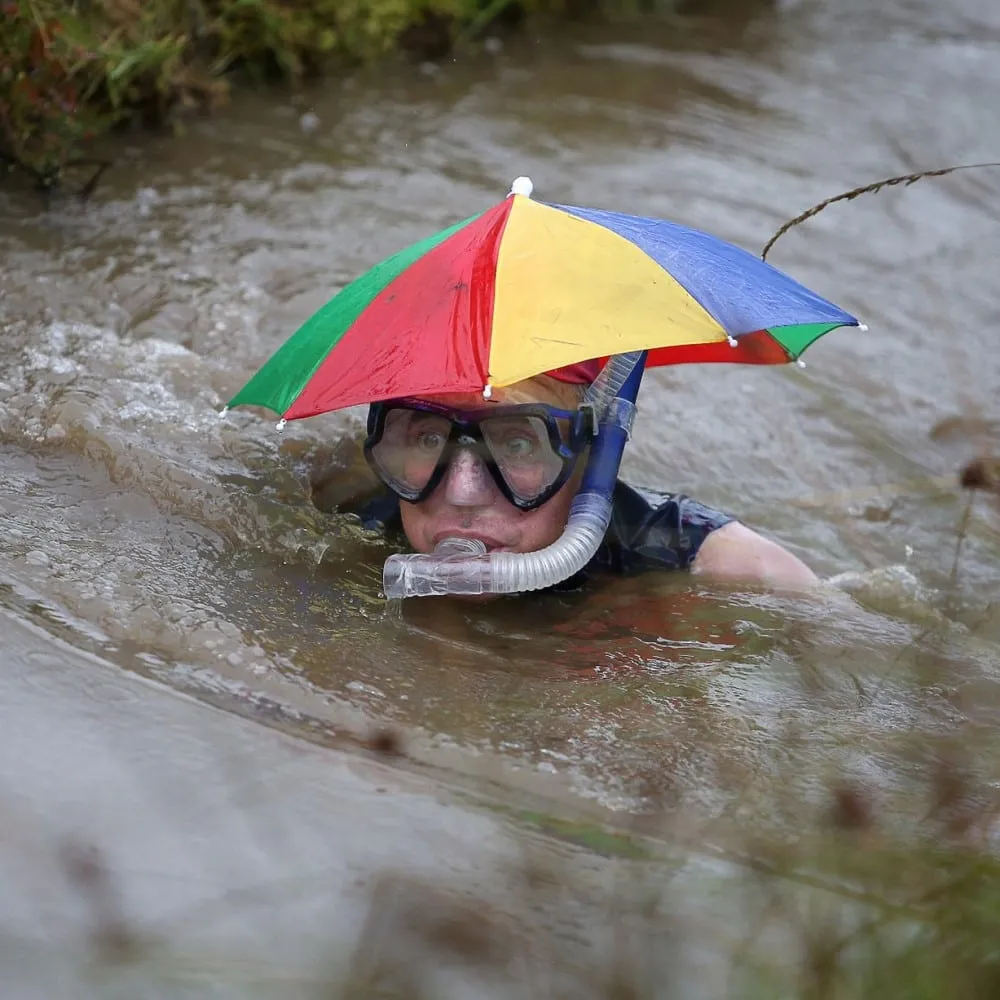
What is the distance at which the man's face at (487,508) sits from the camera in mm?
2889

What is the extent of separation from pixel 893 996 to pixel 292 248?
4308 mm

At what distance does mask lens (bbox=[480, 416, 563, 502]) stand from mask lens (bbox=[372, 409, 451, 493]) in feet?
0.37

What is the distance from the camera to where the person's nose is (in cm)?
289

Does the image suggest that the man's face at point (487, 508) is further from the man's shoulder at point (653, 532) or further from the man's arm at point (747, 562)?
the man's arm at point (747, 562)

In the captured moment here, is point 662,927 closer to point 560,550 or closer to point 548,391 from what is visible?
point 560,550

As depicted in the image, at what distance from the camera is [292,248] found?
5246mm

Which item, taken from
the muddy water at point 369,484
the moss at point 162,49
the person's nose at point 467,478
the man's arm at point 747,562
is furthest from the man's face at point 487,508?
the moss at point 162,49

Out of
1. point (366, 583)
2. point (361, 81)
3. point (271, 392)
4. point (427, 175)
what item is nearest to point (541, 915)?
point (366, 583)

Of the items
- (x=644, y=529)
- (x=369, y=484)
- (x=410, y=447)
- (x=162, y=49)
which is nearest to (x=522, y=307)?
(x=410, y=447)

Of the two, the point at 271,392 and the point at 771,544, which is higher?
the point at 271,392

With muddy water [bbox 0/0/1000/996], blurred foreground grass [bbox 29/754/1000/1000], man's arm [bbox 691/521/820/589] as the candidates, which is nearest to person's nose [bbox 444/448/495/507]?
muddy water [bbox 0/0/1000/996]

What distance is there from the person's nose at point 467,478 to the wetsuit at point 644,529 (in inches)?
17.7

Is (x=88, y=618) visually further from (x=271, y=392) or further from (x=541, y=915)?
(x=541, y=915)

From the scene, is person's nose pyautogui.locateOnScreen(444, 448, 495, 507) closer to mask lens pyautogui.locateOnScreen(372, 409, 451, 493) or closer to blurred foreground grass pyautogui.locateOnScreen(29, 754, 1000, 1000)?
mask lens pyautogui.locateOnScreen(372, 409, 451, 493)
